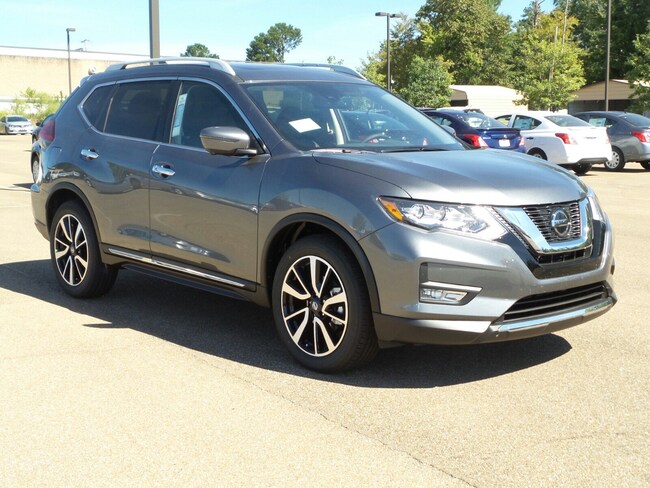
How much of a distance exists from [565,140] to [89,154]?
16028 millimetres

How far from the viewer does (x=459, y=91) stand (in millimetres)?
68438

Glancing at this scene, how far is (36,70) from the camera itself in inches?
4011

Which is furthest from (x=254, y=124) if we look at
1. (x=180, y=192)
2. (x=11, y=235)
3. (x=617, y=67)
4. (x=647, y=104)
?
(x=617, y=67)

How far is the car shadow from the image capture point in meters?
4.99

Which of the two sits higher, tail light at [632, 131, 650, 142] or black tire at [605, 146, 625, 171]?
tail light at [632, 131, 650, 142]

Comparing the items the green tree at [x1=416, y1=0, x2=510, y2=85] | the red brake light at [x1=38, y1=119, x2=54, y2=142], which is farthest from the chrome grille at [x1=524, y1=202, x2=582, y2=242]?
the green tree at [x1=416, y1=0, x2=510, y2=85]

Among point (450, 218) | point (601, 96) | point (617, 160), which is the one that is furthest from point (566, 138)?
point (601, 96)

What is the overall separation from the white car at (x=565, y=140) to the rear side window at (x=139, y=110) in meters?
15.4

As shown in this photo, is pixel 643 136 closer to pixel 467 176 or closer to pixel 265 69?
pixel 265 69

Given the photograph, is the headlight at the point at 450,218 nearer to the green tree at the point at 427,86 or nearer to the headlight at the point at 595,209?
the headlight at the point at 595,209

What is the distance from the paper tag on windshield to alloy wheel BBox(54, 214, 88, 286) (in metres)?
2.19

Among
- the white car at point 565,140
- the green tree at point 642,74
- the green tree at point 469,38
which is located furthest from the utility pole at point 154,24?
the green tree at point 469,38

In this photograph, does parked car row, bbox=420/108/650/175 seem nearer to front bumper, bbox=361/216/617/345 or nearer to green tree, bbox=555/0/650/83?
front bumper, bbox=361/216/617/345

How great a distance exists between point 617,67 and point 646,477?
74.9 meters
